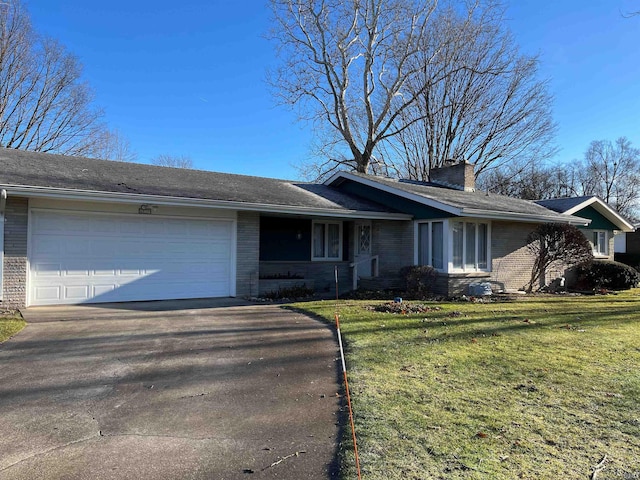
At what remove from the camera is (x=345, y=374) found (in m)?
5.09

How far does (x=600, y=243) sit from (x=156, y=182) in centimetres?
1897

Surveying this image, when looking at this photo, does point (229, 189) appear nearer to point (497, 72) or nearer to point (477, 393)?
point (477, 393)

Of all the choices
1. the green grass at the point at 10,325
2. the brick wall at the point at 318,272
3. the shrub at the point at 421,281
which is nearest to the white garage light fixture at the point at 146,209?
the green grass at the point at 10,325

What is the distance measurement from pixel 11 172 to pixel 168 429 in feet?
28.3

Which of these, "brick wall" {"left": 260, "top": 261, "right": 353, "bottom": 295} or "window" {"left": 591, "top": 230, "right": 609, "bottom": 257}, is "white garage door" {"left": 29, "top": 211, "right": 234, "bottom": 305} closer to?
"brick wall" {"left": 260, "top": 261, "right": 353, "bottom": 295}

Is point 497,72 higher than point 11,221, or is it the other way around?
point 497,72

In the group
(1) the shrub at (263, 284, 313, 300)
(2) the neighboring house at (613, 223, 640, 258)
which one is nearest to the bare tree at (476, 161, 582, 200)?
(2) the neighboring house at (613, 223, 640, 258)

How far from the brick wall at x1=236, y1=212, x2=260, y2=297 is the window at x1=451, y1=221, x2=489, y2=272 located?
19.2ft

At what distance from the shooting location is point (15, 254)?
917cm

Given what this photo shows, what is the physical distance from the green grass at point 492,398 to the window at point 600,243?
13.0 meters

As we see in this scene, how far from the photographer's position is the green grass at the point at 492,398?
3199 millimetres

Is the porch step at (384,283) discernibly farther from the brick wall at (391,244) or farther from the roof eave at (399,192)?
the roof eave at (399,192)

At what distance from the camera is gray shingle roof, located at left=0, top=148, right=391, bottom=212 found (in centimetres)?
996

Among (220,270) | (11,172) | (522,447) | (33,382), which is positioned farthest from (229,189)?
(522,447)
